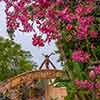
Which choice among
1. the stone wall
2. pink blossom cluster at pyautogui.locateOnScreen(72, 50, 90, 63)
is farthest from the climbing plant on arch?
the stone wall

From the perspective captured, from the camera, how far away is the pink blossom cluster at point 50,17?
12.9 ft

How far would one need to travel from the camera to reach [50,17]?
4.00m

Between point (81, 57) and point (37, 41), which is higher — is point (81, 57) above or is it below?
below

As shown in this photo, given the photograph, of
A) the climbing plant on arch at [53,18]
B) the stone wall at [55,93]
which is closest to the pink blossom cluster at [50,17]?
the climbing plant on arch at [53,18]

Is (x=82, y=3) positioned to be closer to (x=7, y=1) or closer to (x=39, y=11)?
(x=39, y=11)

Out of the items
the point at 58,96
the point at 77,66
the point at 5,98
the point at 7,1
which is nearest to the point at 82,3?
the point at 7,1

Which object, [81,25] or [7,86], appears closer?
[81,25]

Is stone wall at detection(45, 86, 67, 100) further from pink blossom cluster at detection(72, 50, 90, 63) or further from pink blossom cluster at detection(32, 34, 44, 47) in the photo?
pink blossom cluster at detection(32, 34, 44, 47)

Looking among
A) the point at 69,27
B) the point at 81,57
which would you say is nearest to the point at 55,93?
the point at 81,57

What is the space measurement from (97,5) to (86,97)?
42.0 inches

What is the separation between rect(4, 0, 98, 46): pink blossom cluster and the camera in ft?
12.9

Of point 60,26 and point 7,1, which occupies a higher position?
point 7,1

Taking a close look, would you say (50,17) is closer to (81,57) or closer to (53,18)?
(53,18)

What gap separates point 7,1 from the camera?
4184 mm
